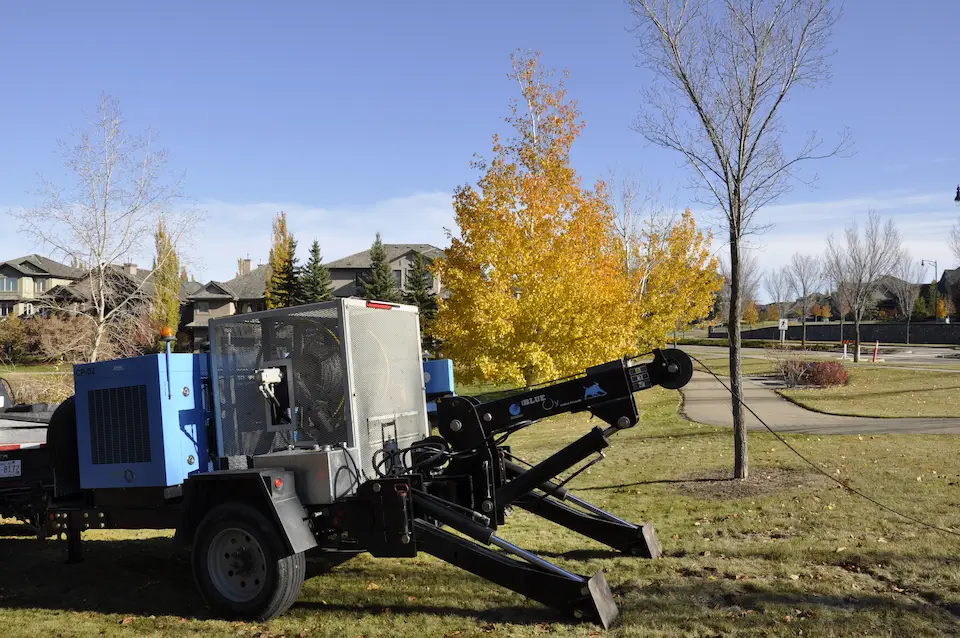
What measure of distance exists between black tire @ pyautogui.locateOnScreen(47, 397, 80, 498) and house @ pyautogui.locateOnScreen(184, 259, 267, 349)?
61.5 m

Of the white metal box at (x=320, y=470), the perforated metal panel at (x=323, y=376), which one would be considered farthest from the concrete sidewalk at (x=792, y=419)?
the white metal box at (x=320, y=470)

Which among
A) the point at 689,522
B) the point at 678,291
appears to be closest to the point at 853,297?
the point at 678,291

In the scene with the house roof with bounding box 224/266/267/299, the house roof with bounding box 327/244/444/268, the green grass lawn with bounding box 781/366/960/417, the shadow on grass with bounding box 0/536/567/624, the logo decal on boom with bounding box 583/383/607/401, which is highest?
the house roof with bounding box 327/244/444/268

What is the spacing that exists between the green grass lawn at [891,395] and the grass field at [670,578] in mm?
7281

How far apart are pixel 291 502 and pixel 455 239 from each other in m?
15.9

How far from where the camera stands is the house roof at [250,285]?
70312 mm

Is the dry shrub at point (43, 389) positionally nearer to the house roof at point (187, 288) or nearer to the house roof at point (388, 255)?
the house roof at point (388, 255)

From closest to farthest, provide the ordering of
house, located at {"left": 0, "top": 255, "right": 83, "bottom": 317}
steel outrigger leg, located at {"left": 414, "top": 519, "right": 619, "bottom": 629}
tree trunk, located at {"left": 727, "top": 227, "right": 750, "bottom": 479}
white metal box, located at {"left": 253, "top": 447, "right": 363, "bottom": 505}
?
steel outrigger leg, located at {"left": 414, "top": 519, "right": 619, "bottom": 629} < white metal box, located at {"left": 253, "top": 447, "right": 363, "bottom": 505} < tree trunk, located at {"left": 727, "top": 227, "right": 750, "bottom": 479} < house, located at {"left": 0, "top": 255, "right": 83, "bottom": 317}

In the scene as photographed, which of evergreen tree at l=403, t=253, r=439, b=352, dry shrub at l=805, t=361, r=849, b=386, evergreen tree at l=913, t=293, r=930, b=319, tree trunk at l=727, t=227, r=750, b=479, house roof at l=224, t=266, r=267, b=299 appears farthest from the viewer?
house roof at l=224, t=266, r=267, b=299

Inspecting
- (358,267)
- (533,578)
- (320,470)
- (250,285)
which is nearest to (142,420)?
(320,470)

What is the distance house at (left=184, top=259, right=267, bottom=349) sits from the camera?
6756 centimetres

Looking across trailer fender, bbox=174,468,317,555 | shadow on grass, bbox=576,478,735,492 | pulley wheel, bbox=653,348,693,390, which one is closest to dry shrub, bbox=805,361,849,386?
shadow on grass, bbox=576,478,735,492

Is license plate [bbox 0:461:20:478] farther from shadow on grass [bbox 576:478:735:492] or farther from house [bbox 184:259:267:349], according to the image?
house [bbox 184:259:267:349]

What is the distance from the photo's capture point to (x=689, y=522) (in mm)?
7949
